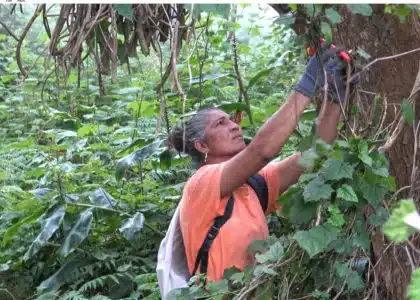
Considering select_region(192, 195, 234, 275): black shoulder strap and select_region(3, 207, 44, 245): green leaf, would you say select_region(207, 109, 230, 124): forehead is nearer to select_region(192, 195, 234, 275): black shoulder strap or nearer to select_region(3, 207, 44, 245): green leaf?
select_region(192, 195, 234, 275): black shoulder strap

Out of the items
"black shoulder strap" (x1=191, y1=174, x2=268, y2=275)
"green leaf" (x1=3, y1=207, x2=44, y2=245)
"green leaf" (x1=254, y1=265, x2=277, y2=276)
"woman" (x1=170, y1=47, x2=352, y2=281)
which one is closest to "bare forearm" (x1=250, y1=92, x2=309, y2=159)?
"woman" (x1=170, y1=47, x2=352, y2=281)

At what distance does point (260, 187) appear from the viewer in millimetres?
2699

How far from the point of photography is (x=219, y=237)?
2521 mm

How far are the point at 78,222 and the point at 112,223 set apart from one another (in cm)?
26

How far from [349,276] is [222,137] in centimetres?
96

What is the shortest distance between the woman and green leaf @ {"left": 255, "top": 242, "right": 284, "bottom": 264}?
0.38 meters

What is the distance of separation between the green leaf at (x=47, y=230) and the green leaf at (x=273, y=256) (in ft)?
6.28

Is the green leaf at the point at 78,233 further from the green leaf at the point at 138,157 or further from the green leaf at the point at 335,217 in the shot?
the green leaf at the point at 335,217

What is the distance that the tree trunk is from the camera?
7.06 feet

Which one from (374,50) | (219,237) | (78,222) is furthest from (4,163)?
(374,50)

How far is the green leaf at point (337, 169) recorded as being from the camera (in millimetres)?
1833

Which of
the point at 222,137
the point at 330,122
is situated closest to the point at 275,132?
the point at 330,122

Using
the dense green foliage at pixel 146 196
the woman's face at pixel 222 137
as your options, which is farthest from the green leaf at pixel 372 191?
the woman's face at pixel 222 137

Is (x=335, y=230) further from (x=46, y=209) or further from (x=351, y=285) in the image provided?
(x=46, y=209)
